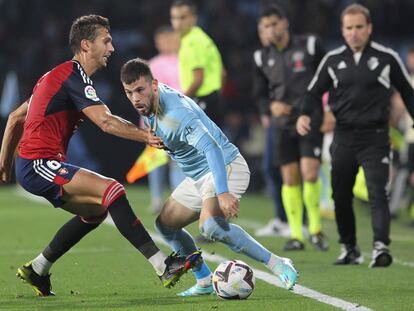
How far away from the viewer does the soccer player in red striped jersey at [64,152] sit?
6948mm

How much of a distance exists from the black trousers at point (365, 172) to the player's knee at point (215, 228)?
2.15m

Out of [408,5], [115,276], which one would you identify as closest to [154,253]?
[115,276]

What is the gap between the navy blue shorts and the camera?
705cm

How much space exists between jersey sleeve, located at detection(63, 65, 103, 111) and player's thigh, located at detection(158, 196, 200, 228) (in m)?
0.85

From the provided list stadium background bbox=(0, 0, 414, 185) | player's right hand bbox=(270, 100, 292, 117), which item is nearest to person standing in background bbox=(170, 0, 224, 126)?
player's right hand bbox=(270, 100, 292, 117)

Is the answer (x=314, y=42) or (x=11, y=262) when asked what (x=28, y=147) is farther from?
(x=314, y=42)

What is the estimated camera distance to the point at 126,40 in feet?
72.2

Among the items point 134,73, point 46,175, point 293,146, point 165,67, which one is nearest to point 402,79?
point 293,146

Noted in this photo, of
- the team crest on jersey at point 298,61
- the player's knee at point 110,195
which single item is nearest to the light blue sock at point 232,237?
the player's knee at point 110,195

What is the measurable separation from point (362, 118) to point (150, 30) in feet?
43.4

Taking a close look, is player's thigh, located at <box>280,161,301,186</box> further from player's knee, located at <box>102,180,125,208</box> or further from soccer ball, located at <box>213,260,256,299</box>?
player's knee, located at <box>102,180,125,208</box>

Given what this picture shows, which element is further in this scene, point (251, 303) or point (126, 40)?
point (126, 40)

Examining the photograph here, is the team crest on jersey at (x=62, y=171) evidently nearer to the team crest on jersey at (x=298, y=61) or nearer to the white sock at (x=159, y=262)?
the white sock at (x=159, y=262)

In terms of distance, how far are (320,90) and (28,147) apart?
2.89m
